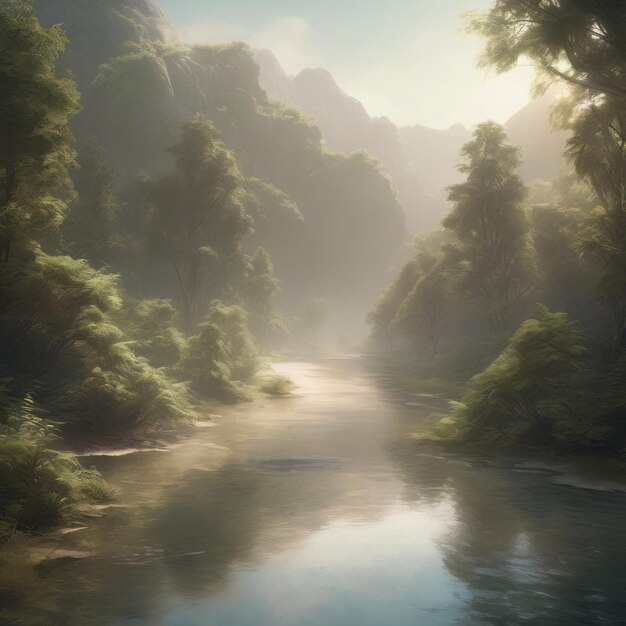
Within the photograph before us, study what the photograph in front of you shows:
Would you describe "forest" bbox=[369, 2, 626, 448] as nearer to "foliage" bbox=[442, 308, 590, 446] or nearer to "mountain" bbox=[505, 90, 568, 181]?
"foliage" bbox=[442, 308, 590, 446]

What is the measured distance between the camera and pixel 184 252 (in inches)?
1460

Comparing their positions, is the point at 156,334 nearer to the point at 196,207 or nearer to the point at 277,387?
the point at 277,387

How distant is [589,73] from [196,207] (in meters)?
25.7

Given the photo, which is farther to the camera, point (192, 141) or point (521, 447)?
point (192, 141)

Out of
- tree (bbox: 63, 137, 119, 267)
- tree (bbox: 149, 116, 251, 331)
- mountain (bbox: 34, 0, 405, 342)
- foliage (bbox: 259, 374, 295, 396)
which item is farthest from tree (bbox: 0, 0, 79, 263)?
mountain (bbox: 34, 0, 405, 342)

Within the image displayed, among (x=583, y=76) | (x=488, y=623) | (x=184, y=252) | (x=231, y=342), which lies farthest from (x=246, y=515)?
(x=184, y=252)

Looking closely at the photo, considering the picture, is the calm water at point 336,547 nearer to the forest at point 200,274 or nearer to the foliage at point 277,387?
the forest at point 200,274

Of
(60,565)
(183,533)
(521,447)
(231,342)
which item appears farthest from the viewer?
(231,342)

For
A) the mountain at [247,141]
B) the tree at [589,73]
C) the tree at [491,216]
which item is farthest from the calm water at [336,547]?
the mountain at [247,141]

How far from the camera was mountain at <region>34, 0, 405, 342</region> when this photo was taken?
233ft

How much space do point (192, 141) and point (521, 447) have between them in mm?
27718

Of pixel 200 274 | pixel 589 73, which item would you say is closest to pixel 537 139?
pixel 200 274

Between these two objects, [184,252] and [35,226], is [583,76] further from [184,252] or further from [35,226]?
[184,252]

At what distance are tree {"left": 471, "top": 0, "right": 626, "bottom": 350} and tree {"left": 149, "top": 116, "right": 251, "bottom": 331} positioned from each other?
67.0 feet
